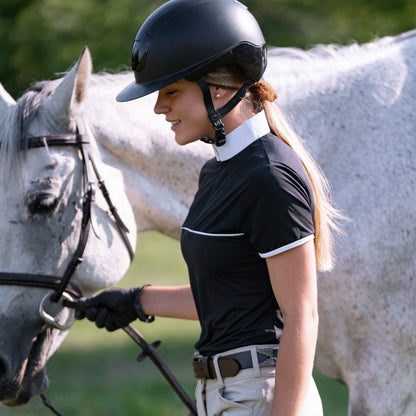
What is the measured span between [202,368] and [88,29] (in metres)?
8.99

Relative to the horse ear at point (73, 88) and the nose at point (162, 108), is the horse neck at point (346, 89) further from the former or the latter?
the nose at point (162, 108)

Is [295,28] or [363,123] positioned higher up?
[363,123]

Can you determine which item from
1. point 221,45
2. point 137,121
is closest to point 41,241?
point 137,121

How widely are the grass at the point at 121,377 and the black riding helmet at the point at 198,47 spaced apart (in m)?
1.67

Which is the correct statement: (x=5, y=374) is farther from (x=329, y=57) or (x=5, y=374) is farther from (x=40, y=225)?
(x=329, y=57)

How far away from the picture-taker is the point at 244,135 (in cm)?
207

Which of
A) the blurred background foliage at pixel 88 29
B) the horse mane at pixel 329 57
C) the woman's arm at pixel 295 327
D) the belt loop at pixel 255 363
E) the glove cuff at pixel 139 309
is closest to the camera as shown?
the woman's arm at pixel 295 327

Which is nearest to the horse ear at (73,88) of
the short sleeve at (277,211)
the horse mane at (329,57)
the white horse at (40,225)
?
the white horse at (40,225)

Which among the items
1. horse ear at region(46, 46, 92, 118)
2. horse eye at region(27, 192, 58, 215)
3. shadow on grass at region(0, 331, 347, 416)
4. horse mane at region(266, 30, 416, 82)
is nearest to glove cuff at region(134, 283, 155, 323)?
horse eye at region(27, 192, 58, 215)

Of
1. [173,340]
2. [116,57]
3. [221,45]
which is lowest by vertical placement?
[173,340]

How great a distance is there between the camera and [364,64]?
3.24 m

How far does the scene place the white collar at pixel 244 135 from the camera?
6.78 feet

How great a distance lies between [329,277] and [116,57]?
310 inches

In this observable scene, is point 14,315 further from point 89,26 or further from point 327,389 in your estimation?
point 89,26
